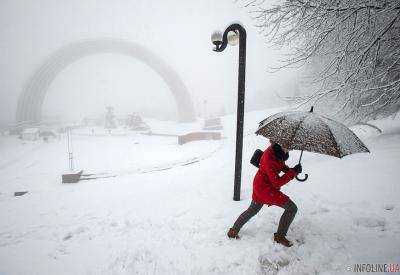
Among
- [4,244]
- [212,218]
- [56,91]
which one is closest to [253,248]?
[212,218]

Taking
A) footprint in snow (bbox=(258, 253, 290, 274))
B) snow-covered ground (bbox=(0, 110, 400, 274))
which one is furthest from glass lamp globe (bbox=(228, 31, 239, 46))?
footprint in snow (bbox=(258, 253, 290, 274))

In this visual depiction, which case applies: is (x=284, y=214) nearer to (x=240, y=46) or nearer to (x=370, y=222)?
(x=370, y=222)

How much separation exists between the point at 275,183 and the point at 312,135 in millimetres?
877

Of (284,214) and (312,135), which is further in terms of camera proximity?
(284,214)

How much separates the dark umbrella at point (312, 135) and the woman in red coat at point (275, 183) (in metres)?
0.23

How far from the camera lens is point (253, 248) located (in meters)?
4.12

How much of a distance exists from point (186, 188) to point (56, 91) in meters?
108

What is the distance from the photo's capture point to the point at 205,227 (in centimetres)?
502

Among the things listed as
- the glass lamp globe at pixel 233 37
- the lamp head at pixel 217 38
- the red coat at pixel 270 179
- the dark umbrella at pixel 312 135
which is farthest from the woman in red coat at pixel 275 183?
the lamp head at pixel 217 38

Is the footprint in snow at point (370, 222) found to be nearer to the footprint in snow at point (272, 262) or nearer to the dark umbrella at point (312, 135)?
the footprint in snow at point (272, 262)

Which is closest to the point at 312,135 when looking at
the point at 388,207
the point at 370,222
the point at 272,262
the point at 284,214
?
the point at 284,214

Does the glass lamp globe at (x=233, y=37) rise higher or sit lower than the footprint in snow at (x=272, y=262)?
higher

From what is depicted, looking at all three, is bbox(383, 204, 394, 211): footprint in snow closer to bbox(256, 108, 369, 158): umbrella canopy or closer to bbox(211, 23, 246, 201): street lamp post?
bbox(256, 108, 369, 158): umbrella canopy

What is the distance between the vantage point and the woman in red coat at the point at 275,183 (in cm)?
348
